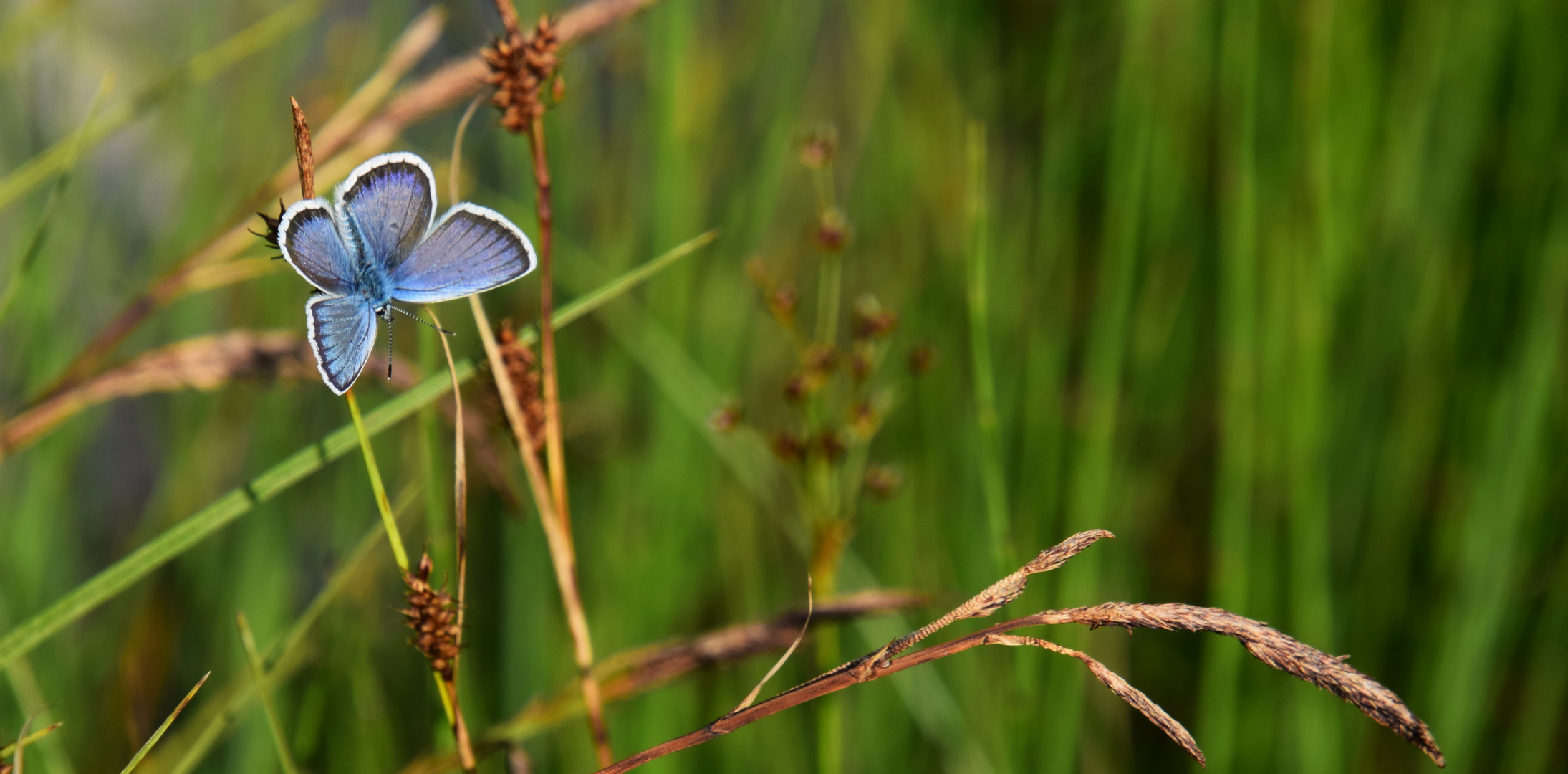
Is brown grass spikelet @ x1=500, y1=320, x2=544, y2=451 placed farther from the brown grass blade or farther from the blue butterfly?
the brown grass blade

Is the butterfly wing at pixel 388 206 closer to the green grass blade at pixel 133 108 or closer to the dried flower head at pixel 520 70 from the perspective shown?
the dried flower head at pixel 520 70

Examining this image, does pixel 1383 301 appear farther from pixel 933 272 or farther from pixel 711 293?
pixel 711 293

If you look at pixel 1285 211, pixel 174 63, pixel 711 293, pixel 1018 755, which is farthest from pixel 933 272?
pixel 174 63

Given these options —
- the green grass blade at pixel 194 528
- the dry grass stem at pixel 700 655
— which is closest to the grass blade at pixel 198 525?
the green grass blade at pixel 194 528

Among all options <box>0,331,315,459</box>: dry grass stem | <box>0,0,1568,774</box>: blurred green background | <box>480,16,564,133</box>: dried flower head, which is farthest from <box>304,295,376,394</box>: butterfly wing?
<box>0,0,1568,774</box>: blurred green background

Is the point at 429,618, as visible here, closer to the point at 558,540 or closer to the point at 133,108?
the point at 558,540

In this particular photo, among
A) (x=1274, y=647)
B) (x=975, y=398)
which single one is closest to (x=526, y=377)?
(x=1274, y=647)
